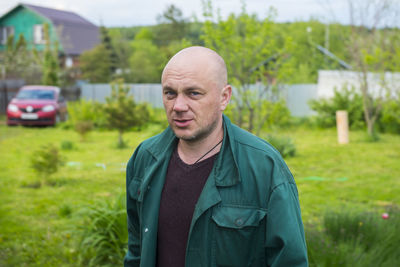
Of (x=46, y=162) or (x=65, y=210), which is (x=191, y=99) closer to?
(x=65, y=210)

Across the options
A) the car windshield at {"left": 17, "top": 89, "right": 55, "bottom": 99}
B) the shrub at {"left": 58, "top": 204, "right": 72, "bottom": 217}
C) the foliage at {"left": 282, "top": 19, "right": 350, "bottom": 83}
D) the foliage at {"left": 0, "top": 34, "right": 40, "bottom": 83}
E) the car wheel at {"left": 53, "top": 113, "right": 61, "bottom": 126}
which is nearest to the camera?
the shrub at {"left": 58, "top": 204, "right": 72, "bottom": 217}

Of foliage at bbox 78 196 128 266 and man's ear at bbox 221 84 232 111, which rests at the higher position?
man's ear at bbox 221 84 232 111

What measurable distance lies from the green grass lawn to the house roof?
26.2 m

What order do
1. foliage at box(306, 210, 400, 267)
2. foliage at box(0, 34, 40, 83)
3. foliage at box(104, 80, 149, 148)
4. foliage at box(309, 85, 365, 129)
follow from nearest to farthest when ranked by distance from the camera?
foliage at box(306, 210, 400, 267), foliage at box(104, 80, 149, 148), foliage at box(309, 85, 365, 129), foliage at box(0, 34, 40, 83)

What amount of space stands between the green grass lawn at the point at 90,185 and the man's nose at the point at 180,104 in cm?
275

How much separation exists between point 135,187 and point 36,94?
1744cm

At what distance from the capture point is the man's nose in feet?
6.74

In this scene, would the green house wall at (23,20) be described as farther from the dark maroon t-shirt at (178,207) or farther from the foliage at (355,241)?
the dark maroon t-shirt at (178,207)

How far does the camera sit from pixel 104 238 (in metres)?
4.81

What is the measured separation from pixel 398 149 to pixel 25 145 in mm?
10457

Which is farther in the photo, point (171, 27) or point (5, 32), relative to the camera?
point (171, 27)

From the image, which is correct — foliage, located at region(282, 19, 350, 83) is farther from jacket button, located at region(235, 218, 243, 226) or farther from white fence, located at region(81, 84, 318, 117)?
jacket button, located at region(235, 218, 243, 226)

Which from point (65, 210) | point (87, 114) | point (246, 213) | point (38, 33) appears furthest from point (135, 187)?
point (38, 33)

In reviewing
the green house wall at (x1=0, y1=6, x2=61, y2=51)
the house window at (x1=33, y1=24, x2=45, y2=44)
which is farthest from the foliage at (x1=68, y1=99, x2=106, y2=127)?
the house window at (x1=33, y1=24, x2=45, y2=44)
